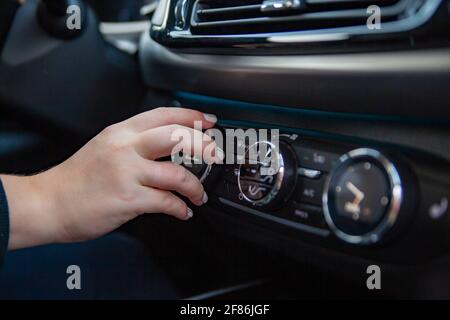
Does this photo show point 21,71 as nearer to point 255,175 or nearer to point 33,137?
point 33,137

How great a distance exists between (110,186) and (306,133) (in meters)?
0.23

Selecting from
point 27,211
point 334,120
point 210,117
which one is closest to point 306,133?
point 334,120

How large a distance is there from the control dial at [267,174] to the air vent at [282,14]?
0.43 feet

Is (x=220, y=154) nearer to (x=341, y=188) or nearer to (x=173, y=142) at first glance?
(x=173, y=142)

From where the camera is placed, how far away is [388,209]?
0.50m

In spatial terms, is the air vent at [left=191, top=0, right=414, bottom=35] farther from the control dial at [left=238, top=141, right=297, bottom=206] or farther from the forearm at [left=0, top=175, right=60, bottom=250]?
the forearm at [left=0, top=175, right=60, bottom=250]

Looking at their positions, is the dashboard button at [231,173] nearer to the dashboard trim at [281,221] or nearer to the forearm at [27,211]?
the dashboard trim at [281,221]

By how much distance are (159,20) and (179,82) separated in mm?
103

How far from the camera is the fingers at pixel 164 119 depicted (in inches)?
26.0

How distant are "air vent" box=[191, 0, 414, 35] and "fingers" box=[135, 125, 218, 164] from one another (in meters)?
0.14

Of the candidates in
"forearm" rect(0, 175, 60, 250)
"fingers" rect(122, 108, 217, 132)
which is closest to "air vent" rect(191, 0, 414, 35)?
"fingers" rect(122, 108, 217, 132)

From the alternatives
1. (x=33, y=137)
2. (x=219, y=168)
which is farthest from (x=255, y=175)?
(x=33, y=137)

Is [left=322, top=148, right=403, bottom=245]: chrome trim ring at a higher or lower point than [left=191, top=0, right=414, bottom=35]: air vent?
lower

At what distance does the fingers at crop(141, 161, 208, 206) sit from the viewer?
626mm
